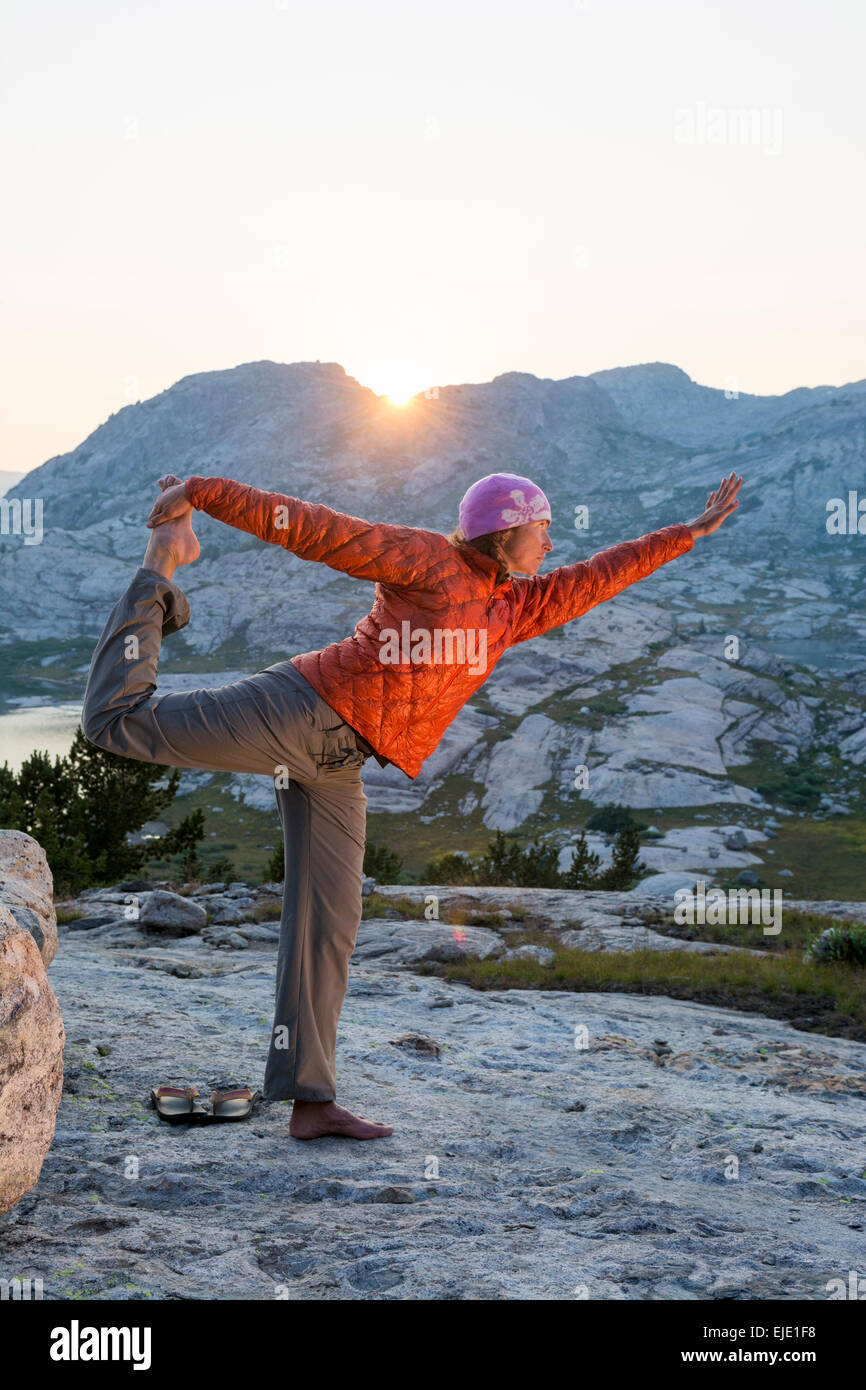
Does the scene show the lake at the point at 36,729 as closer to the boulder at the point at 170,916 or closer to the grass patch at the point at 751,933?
the boulder at the point at 170,916

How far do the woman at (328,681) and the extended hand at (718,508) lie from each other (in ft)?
A: 0.07

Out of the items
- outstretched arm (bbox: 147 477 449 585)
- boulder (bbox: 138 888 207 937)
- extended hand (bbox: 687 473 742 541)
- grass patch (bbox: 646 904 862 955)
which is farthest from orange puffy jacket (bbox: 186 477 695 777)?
grass patch (bbox: 646 904 862 955)

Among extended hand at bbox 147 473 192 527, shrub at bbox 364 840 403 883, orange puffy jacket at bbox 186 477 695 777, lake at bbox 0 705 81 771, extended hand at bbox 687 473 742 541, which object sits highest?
extended hand at bbox 687 473 742 541

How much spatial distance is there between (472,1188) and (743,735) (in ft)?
316

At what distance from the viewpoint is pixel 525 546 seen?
496 centimetres

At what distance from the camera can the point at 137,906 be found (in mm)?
13523

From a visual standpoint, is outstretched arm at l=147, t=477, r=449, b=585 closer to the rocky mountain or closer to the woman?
the woman

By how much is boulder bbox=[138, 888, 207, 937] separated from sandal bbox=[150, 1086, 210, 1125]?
8.03m

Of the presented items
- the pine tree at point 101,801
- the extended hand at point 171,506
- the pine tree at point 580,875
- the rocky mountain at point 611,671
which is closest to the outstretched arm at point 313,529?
the extended hand at point 171,506

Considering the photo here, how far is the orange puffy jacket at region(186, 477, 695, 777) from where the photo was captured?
4.45m

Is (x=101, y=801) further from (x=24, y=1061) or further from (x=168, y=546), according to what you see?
(x=24, y=1061)

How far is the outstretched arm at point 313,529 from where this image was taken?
14.4 ft

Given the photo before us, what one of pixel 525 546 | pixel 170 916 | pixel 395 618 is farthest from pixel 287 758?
pixel 170 916
